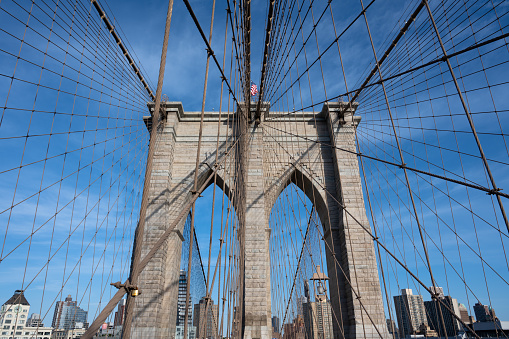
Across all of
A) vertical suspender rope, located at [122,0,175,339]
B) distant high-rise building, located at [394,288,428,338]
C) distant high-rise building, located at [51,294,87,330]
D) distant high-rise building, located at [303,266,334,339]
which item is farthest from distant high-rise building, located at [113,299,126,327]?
vertical suspender rope, located at [122,0,175,339]

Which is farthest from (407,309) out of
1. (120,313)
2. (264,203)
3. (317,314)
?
(120,313)

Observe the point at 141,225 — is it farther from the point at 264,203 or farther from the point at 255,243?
the point at 264,203

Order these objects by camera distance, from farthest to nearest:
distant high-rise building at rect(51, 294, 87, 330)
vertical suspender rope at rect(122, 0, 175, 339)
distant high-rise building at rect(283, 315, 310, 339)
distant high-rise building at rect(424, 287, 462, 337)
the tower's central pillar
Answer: distant high-rise building at rect(283, 315, 310, 339), the tower's central pillar, distant high-rise building at rect(51, 294, 87, 330), distant high-rise building at rect(424, 287, 462, 337), vertical suspender rope at rect(122, 0, 175, 339)

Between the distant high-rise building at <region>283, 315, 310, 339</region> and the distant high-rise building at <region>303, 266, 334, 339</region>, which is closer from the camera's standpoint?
the distant high-rise building at <region>303, 266, 334, 339</region>

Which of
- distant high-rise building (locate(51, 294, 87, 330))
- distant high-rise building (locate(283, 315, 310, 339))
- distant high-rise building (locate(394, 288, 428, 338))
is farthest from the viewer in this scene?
distant high-rise building (locate(283, 315, 310, 339))

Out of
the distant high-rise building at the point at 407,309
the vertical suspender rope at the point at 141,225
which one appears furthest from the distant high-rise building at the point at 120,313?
the vertical suspender rope at the point at 141,225

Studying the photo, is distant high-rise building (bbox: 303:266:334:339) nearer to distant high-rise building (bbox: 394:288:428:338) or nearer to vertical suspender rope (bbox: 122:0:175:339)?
distant high-rise building (bbox: 394:288:428:338)

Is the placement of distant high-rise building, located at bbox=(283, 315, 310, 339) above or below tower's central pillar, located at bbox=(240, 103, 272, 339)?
below

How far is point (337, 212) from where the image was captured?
1102 centimetres

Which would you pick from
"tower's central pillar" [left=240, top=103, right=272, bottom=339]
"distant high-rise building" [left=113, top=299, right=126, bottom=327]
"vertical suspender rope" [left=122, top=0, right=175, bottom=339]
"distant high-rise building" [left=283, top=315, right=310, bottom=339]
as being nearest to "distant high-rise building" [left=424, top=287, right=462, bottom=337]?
"vertical suspender rope" [left=122, top=0, right=175, bottom=339]

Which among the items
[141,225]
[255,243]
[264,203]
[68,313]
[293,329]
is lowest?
[293,329]

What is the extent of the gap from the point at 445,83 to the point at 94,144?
7.62 meters

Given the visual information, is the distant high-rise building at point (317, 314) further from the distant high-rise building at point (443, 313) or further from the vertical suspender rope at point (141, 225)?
the vertical suspender rope at point (141, 225)

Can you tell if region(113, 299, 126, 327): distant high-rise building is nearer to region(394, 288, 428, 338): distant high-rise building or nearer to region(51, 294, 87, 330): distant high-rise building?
region(51, 294, 87, 330): distant high-rise building
